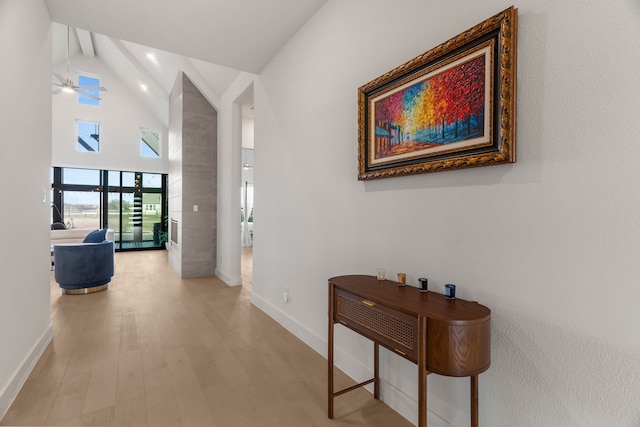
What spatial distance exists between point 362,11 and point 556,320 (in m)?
2.18

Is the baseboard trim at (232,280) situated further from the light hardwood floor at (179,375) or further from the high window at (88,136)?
the high window at (88,136)

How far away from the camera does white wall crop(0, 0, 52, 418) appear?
1.93 meters

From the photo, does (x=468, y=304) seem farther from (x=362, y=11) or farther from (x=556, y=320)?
(x=362, y=11)

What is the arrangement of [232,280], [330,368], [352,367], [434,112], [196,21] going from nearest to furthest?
1. [434,112]
2. [330,368]
3. [352,367]
4. [196,21]
5. [232,280]

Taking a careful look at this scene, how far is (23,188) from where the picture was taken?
7.39 feet

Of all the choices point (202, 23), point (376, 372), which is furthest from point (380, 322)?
point (202, 23)

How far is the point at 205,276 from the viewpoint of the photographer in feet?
18.8

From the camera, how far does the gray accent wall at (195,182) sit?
559 cm

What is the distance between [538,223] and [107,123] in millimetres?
10950

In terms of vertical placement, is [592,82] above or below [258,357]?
above

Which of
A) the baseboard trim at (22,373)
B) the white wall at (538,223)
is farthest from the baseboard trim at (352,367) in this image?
the baseboard trim at (22,373)

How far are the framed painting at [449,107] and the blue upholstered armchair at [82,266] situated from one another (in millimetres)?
4349

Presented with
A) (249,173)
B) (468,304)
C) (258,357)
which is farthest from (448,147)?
(249,173)

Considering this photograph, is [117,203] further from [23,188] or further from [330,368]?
[330,368]
